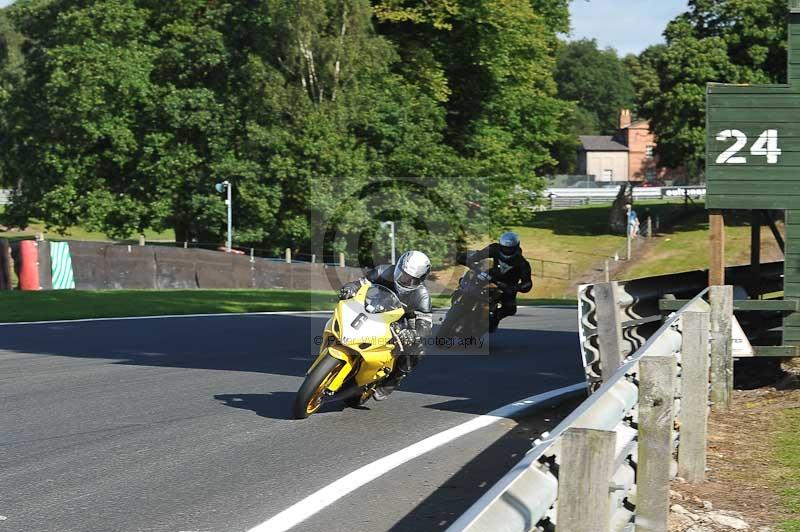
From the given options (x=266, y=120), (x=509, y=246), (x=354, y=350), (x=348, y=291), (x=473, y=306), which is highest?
(x=266, y=120)

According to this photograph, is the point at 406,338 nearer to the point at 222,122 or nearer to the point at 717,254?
the point at 717,254

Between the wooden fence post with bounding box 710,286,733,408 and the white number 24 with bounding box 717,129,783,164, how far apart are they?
190 centimetres

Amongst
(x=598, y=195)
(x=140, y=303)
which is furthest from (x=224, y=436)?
(x=598, y=195)

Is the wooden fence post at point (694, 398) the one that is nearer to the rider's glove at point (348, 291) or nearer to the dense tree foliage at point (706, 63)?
the rider's glove at point (348, 291)

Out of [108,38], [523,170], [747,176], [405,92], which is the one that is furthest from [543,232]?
[747,176]

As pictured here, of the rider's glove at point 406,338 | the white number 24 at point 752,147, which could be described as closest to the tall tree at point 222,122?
the white number 24 at point 752,147

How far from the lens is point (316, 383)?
9.63 metres

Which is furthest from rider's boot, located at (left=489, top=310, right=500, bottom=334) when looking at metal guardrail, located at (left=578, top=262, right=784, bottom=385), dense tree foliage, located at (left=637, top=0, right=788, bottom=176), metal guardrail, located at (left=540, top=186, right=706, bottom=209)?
metal guardrail, located at (left=540, top=186, right=706, bottom=209)

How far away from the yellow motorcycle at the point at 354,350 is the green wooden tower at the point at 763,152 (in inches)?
145

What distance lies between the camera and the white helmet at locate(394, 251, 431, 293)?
33.6 ft

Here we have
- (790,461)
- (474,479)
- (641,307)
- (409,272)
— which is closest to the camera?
(474,479)

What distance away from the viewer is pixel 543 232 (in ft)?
211

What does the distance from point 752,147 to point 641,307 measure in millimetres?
2044

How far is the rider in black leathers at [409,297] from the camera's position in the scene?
33.0 feet
